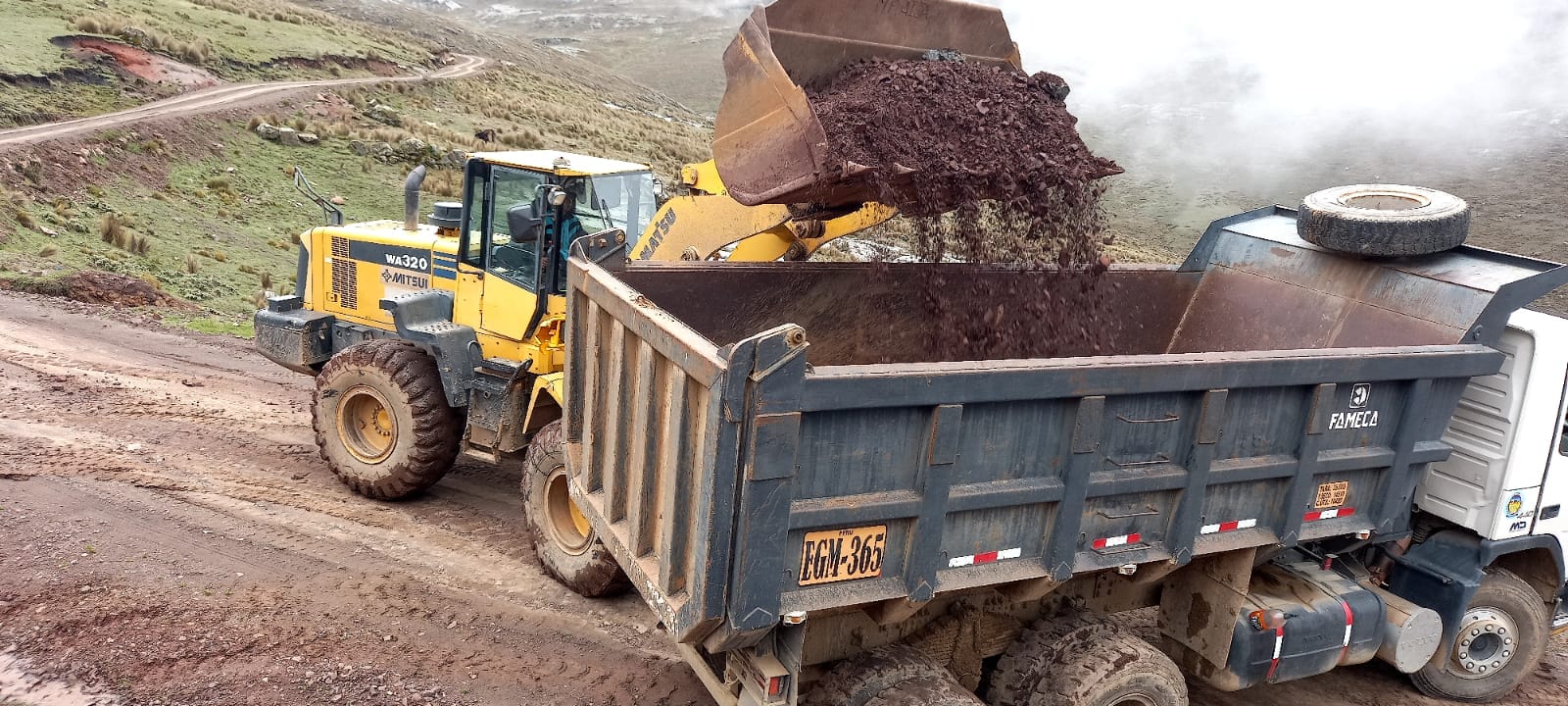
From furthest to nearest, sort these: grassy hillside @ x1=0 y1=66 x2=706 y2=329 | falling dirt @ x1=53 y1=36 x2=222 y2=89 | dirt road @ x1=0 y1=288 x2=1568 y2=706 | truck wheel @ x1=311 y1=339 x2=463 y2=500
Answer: falling dirt @ x1=53 y1=36 x2=222 y2=89, grassy hillside @ x1=0 y1=66 x2=706 y2=329, truck wheel @ x1=311 y1=339 x2=463 y2=500, dirt road @ x1=0 y1=288 x2=1568 y2=706

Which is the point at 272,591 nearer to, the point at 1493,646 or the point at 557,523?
the point at 557,523

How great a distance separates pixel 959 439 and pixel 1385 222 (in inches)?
140

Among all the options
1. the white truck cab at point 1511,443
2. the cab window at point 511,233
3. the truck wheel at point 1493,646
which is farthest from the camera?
the cab window at point 511,233

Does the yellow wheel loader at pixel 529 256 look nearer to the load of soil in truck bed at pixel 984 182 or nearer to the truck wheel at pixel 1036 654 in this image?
the load of soil in truck bed at pixel 984 182

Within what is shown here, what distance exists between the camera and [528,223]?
7.29m

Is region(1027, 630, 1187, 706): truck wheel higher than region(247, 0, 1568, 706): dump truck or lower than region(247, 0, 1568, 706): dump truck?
lower

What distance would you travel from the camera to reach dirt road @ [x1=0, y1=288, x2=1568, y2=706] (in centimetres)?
571

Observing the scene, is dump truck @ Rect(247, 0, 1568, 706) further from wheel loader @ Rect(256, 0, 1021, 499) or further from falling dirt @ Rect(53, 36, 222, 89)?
falling dirt @ Rect(53, 36, 222, 89)

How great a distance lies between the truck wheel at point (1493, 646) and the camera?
19.8 ft

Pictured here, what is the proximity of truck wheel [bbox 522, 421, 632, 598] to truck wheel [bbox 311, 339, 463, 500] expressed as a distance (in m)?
1.15

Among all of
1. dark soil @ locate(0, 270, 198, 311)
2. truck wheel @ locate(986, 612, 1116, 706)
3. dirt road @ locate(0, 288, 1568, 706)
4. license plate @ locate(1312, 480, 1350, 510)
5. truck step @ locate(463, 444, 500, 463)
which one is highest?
license plate @ locate(1312, 480, 1350, 510)

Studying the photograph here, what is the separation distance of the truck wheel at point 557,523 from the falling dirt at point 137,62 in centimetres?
2434

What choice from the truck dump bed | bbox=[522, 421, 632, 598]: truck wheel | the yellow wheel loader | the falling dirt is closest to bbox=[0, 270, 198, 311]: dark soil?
the yellow wheel loader

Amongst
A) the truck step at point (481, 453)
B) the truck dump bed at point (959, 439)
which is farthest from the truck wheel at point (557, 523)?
the truck dump bed at point (959, 439)
